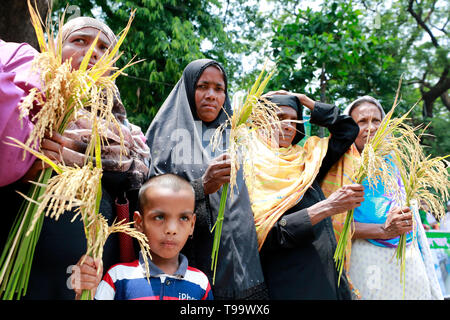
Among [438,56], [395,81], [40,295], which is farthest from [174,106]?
[438,56]

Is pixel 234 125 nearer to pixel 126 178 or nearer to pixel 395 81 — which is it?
pixel 126 178

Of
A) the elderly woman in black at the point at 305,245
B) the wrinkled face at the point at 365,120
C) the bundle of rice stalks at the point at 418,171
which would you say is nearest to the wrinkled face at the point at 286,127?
the elderly woman in black at the point at 305,245

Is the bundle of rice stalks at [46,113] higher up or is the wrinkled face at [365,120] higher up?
the wrinkled face at [365,120]

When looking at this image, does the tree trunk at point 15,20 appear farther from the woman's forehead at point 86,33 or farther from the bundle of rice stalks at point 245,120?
the bundle of rice stalks at point 245,120

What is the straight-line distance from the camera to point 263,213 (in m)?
2.39

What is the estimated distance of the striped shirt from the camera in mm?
1731

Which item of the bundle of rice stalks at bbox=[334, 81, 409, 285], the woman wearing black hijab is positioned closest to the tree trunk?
the woman wearing black hijab

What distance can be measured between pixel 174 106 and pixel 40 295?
1.36 m

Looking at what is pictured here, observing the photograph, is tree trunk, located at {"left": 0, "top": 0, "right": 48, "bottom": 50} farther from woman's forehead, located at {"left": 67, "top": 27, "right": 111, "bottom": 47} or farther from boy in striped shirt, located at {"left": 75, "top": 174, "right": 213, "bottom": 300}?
boy in striped shirt, located at {"left": 75, "top": 174, "right": 213, "bottom": 300}

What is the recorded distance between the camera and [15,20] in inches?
143

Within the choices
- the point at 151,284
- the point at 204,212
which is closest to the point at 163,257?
the point at 151,284

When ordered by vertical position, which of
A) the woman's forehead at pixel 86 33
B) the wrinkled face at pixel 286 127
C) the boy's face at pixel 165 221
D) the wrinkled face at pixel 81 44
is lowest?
the boy's face at pixel 165 221

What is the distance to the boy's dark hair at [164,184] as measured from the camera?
194cm

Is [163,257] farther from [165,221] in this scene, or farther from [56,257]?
[56,257]
